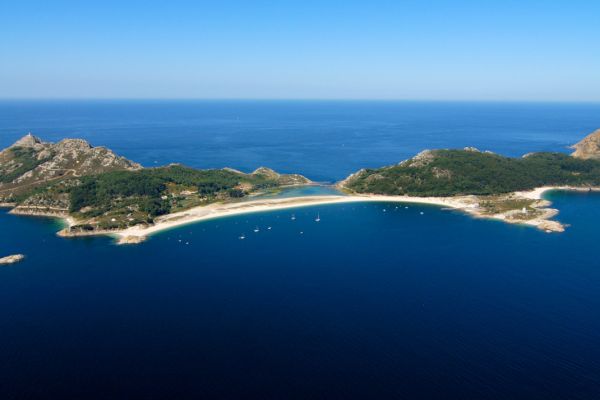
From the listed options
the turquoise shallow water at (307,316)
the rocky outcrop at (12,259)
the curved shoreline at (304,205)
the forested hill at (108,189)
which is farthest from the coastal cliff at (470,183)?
the rocky outcrop at (12,259)

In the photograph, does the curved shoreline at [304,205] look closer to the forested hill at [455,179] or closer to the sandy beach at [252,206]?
the sandy beach at [252,206]

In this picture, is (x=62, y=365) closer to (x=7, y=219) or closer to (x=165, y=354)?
(x=165, y=354)

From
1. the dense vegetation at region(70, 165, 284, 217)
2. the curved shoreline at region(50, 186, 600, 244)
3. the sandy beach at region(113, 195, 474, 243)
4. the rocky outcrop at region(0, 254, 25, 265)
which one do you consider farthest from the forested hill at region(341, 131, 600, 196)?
the rocky outcrop at region(0, 254, 25, 265)

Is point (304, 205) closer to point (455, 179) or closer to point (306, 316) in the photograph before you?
point (455, 179)

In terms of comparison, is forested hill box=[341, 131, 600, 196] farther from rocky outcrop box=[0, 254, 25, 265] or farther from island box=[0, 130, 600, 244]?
rocky outcrop box=[0, 254, 25, 265]

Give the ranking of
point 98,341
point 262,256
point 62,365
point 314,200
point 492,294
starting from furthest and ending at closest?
point 314,200 → point 262,256 → point 492,294 → point 98,341 → point 62,365

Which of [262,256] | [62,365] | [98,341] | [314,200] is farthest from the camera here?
[314,200]

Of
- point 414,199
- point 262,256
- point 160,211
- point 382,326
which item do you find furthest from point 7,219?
point 414,199
